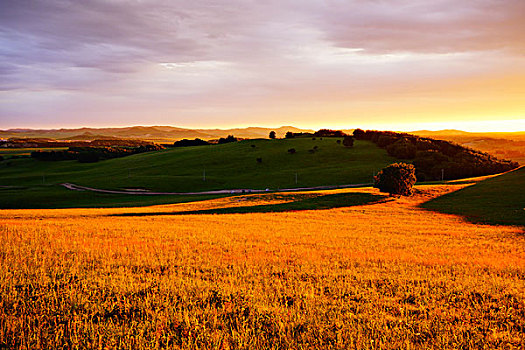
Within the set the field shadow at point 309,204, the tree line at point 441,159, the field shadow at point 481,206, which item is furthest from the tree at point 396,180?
the tree line at point 441,159

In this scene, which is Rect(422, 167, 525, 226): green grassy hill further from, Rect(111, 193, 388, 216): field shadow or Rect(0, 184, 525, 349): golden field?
Rect(0, 184, 525, 349): golden field

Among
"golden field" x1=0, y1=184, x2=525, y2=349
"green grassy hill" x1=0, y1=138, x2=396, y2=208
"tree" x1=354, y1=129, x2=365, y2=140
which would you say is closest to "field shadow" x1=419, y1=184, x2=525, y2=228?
"green grassy hill" x1=0, y1=138, x2=396, y2=208

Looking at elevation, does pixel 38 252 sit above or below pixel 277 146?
below

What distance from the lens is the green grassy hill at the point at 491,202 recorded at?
4341 cm

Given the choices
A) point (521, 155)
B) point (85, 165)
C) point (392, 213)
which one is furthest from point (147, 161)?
point (521, 155)

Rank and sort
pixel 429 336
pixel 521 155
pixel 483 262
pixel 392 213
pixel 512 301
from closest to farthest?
pixel 429 336 < pixel 512 301 < pixel 483 262 < pixel 392 213 < pixel 521 155

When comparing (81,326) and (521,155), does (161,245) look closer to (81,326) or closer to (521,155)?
(81,326)

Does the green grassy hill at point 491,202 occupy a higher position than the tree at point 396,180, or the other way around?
the tree at point 396,180

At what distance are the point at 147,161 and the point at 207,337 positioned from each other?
456ft

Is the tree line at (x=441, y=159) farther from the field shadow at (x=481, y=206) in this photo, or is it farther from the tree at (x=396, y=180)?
the tree at (x=396, y=180)

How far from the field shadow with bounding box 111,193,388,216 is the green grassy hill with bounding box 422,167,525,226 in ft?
32.6

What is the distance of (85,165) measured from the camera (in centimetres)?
14025

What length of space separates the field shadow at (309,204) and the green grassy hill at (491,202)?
9949mm

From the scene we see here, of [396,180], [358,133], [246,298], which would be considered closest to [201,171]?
[396,180]
